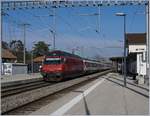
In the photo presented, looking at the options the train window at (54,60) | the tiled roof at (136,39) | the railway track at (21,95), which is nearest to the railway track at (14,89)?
the railway track at (21,95)

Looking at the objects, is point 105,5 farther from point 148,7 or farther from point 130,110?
point 130,110

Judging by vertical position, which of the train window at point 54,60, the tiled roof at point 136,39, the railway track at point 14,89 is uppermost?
the tiled roof at point 136,39

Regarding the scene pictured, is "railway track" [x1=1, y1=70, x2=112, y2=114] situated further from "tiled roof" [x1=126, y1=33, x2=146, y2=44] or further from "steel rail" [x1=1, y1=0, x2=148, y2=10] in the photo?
"tiled roof" [x1=126, y1=33, x2=146, y2=44]

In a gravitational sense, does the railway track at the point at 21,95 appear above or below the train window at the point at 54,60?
below

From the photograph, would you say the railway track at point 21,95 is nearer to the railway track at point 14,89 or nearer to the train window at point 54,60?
the railway track at point 14,89

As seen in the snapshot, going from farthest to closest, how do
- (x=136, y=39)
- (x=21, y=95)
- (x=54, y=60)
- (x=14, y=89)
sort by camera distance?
(x=136, y=39), (x=54, y=60), (x=14, y=89), (x=21, y=95)

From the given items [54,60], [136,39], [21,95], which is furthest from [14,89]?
[136,39]

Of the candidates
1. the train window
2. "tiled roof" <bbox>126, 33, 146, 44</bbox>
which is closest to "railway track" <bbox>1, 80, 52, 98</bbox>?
the train window

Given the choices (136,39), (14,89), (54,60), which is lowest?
(14,89)

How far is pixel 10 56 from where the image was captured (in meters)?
85.8

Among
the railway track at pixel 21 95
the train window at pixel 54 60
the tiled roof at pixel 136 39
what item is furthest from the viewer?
the tiled roof at pixel 136 39

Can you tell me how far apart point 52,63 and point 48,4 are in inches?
261

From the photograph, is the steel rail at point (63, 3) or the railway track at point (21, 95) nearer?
the railway track at point (21, 95)

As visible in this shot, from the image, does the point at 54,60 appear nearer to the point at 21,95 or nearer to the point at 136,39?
the point at 21,95
